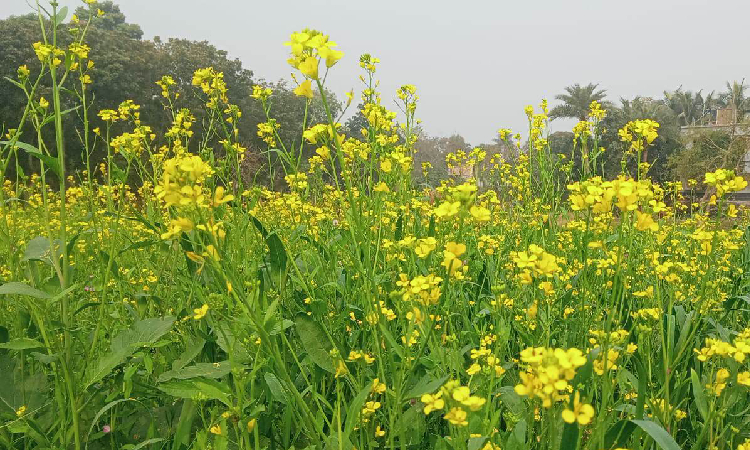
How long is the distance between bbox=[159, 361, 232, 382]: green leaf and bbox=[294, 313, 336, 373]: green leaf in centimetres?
25

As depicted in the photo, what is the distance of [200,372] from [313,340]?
34cm

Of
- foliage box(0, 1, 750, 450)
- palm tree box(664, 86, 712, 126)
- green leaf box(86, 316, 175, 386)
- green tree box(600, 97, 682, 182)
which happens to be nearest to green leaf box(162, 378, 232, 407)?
foliage box(0, 1, 750, 450)

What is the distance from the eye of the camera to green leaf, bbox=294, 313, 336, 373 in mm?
1543

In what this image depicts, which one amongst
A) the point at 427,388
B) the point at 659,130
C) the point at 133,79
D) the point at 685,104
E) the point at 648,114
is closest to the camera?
the point at 427,388

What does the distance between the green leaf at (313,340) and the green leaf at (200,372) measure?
25 centimetres

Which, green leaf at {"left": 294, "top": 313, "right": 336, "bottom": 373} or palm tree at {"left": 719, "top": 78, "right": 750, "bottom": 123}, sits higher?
palm tree at {"left": 719, "top": 78, "right": 750, "bottom": 123}

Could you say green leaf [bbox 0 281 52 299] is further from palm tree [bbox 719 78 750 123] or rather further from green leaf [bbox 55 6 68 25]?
palm tree [bbox 719 78 750 123]

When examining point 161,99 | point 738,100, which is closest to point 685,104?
point 738,100

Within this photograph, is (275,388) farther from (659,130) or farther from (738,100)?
(738,100)

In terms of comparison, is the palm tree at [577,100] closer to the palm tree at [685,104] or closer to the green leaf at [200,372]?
the palm tree at [685,104]

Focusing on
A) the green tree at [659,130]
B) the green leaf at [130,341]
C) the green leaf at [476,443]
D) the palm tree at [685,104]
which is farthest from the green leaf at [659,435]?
the palm tree at [685,104]

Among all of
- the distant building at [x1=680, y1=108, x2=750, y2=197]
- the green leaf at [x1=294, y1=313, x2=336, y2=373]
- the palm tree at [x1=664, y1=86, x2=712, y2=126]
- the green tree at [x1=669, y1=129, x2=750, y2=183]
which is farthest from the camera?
the palm tree at [x1=664, y1=86, x2=712, y2=126]

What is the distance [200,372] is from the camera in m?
1.36

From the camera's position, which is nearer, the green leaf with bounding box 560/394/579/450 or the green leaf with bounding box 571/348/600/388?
the green leaf with bounding box 560/394/579/450
